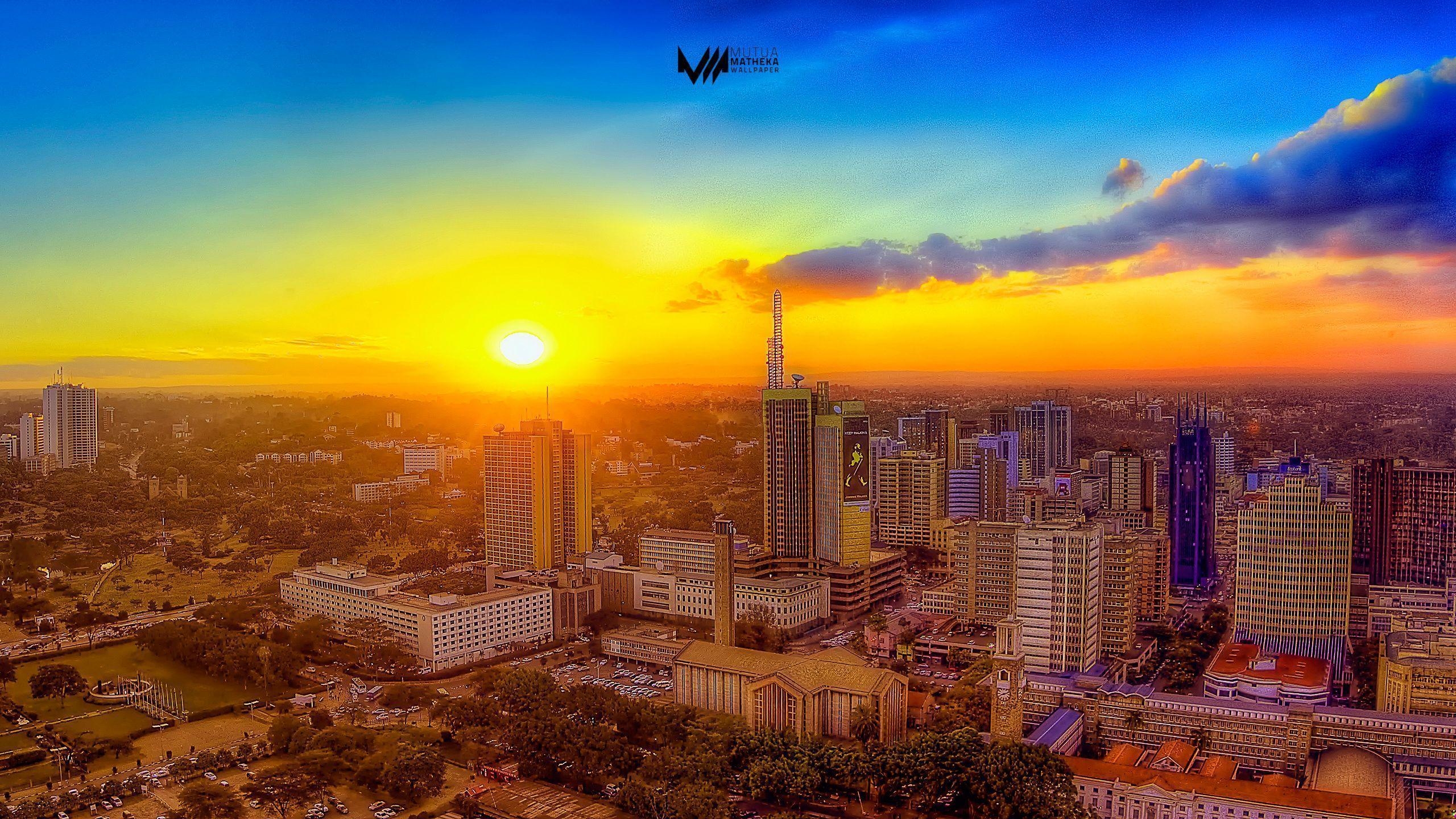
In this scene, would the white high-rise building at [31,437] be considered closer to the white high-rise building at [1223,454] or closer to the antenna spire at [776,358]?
the antenna spire at [776,358]

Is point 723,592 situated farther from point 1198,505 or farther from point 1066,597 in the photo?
point 1198,505

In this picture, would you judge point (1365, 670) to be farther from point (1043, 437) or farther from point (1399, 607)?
point (1043, 437)

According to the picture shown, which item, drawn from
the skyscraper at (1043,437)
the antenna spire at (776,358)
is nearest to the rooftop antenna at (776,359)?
the antenna spire at (776,358)

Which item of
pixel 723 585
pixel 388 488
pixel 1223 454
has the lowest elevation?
pixel 723 585

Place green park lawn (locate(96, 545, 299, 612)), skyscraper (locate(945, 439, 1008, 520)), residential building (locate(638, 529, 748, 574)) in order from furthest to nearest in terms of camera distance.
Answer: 1. skyscraper (locate(945, 439, 1008, 520))
2. residential building (locate(638, 529, 748, 574))
3. green park lawn (locate(96, 545, 299, 612))

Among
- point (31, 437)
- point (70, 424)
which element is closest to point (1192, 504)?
point (70, 424)

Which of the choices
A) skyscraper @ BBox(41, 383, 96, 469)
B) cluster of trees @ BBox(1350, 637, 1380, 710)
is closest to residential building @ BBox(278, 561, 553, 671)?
skyscraper @ BBox(41, 383, 96, 469)

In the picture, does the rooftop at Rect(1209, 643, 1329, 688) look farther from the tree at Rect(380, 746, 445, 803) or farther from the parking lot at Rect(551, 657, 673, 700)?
the tree at Rect(380, 746, 445, 803)
